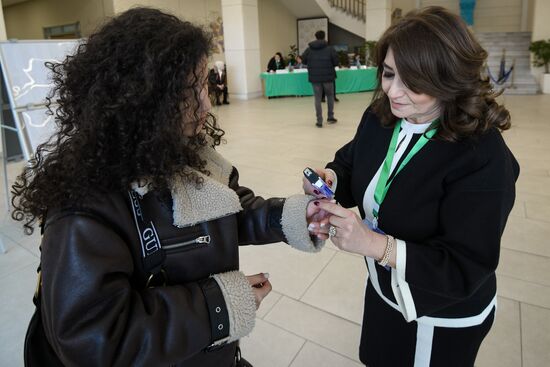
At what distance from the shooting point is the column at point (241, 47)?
36.9 feet

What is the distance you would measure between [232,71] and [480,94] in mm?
11352

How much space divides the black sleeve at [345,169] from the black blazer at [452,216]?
275mm

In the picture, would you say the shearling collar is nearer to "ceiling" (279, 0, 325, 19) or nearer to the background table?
the background table

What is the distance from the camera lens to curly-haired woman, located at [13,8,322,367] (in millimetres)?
687

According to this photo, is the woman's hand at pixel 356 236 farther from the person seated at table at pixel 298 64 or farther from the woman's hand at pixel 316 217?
the person seated at table at pixel 298 64

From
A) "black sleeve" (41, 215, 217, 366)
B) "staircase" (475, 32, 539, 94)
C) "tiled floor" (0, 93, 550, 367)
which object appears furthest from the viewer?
"staircase" (475, 32, 539, 94)

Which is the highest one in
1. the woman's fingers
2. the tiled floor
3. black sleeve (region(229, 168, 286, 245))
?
the woman's fingers

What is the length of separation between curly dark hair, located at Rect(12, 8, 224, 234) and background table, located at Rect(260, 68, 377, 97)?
10.7m

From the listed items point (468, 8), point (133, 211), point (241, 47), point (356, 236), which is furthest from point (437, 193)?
point (468, 8)

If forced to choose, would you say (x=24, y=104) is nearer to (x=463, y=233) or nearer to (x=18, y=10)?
(x=463, y=233)

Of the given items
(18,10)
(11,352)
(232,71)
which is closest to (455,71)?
(11,352)

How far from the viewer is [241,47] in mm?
11391

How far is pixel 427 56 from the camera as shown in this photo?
912 mm

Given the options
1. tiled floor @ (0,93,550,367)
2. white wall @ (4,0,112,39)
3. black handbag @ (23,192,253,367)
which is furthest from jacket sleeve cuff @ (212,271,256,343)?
white wall @ (4,0,112,39)
